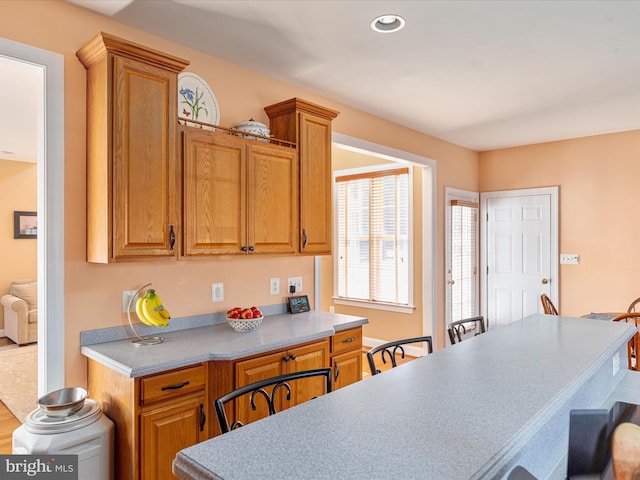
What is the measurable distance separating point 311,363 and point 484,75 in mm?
2364

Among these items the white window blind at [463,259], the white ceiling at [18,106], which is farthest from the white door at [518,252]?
the white ceiling at [18,106]

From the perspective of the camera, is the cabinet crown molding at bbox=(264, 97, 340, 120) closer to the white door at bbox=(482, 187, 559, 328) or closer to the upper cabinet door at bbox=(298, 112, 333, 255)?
the upper cabinet door at bbox=(298, 112, 333, 255)

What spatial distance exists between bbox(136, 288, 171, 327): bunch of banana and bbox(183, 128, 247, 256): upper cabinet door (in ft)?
0.97

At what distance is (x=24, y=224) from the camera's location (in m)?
6.77

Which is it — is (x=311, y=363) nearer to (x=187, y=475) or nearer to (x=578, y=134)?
(x=187, y=475)

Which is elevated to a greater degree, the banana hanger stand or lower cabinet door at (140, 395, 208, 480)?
the banana hanger stand

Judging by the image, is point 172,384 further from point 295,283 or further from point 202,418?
point 295,283

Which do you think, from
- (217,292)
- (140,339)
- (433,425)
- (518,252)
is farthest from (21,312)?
(518,252)

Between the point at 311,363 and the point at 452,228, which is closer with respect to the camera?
the point at 311,363

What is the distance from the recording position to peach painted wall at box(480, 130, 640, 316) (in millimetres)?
4559

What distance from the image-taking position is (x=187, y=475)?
0.88 metres

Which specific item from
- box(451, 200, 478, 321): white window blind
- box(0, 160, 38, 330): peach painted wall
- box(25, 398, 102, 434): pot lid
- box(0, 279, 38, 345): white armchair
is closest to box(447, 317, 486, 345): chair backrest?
box(25, 398, 102, 434): pot lid

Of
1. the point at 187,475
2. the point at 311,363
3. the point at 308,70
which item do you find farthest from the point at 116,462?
the point at 308,70

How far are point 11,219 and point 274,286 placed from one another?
5.72 metres
